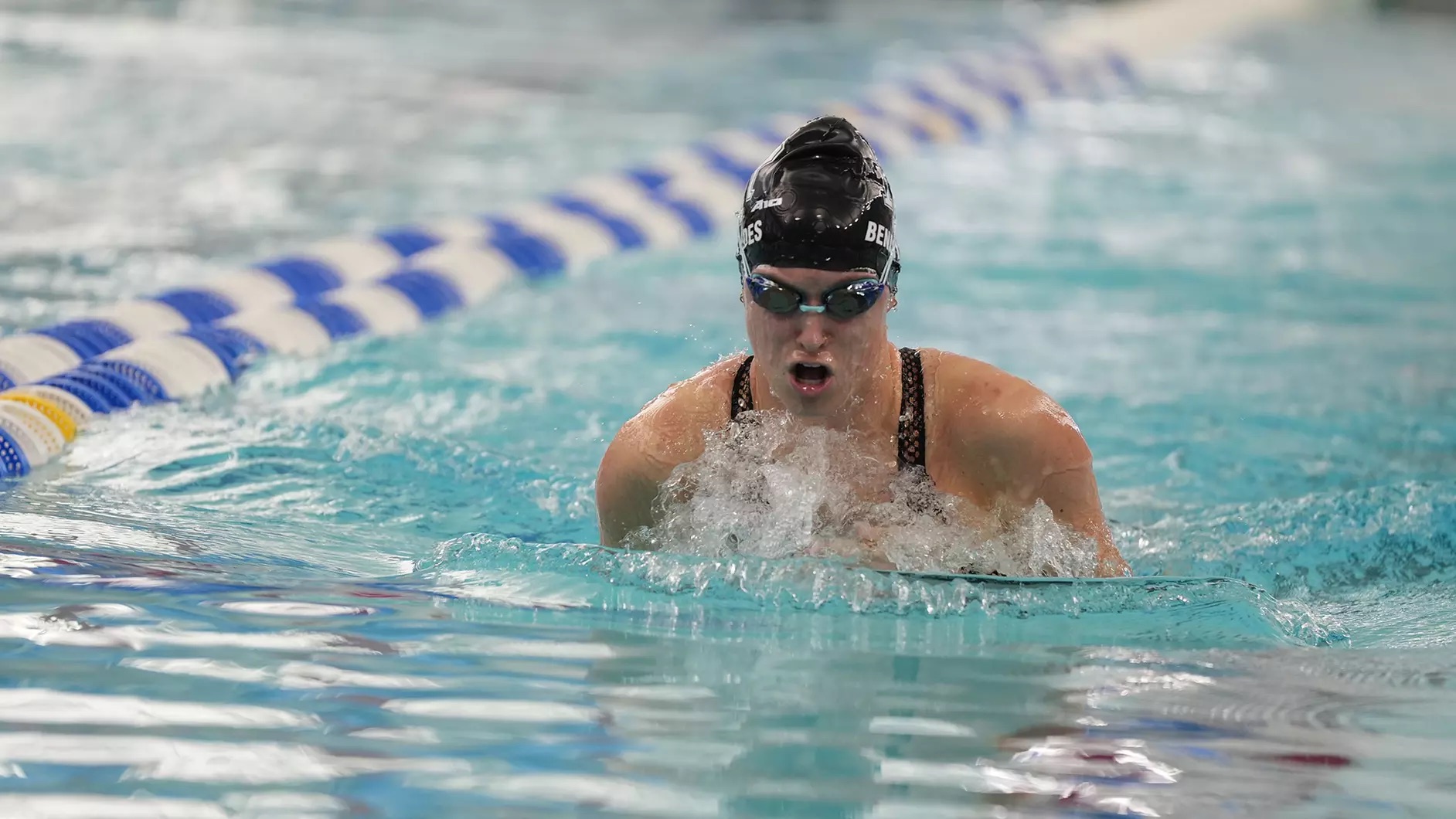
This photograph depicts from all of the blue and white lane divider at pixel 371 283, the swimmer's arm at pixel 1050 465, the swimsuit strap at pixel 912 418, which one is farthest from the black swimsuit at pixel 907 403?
the blue and white lane divider at pixel 371 283

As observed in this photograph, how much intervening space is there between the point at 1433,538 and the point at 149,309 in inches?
150

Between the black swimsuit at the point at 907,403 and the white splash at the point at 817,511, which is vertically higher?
the black swimsuit at the point at 907,403

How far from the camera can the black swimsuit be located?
283 cm

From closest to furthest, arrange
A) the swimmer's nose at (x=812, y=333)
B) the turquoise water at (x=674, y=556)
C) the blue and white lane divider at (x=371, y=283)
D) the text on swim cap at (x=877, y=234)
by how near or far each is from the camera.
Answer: the turquoise water at (x=674, y=556) → the swimmer's nose at (x=812, y=333) → the text on swim cap at (x=877, y=234) → the blue and white lane divider at (x=371, y=283)

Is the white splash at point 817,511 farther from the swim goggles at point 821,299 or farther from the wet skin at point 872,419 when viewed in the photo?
the swim goggles at point 821,299

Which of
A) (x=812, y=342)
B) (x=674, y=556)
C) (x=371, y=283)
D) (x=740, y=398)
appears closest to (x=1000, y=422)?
(x=812, y=342)

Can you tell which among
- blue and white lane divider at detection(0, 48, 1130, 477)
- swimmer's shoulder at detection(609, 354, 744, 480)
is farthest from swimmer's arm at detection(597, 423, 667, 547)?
blue and white lane divider at detection(0, 48, 1130, 477)

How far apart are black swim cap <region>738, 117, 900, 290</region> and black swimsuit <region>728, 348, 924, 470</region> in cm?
15

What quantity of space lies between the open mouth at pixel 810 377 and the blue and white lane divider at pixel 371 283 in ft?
6.29

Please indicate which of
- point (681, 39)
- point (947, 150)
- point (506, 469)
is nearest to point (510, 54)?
point (681, 39)

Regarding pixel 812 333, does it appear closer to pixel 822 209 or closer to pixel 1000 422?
pixel 822 209

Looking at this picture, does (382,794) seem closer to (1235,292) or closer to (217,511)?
(217,511)

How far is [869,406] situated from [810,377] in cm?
17

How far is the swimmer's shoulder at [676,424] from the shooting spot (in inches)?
111
